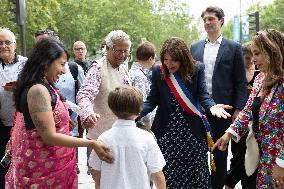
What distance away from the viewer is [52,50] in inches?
119

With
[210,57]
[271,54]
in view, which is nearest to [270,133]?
[271,54]

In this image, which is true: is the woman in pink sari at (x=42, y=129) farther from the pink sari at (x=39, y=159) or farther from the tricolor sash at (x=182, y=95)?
the tricolor sash at (x=182, y=95)

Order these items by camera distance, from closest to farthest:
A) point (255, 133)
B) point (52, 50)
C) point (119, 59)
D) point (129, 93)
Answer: point (129, 93)
point (52, 50)
point (255, 133)
point (119, 59)

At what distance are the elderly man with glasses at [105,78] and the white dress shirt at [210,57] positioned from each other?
1.11 metres

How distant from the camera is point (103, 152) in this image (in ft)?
9.07

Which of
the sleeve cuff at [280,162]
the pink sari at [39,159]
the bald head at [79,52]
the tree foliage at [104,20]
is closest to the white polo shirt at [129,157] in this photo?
the pink sari at [39,159]

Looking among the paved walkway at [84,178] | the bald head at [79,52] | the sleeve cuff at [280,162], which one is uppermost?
the bald head at [79,52]

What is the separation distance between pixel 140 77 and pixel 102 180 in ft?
7.68

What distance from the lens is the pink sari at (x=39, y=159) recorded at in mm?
2980

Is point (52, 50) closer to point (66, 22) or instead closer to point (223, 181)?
point (223, 181)

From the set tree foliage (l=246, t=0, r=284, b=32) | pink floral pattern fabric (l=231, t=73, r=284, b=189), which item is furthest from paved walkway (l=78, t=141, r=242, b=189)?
tree foliage (l=246, t=0, r=284, b=32)

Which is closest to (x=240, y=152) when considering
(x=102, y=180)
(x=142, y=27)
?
(x=102, y=180)

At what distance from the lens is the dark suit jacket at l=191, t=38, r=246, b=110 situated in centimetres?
469

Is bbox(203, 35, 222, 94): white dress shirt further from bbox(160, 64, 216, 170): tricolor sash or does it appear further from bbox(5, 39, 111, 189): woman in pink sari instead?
bbox(5, 39, 111, 189): woman in pink sari
